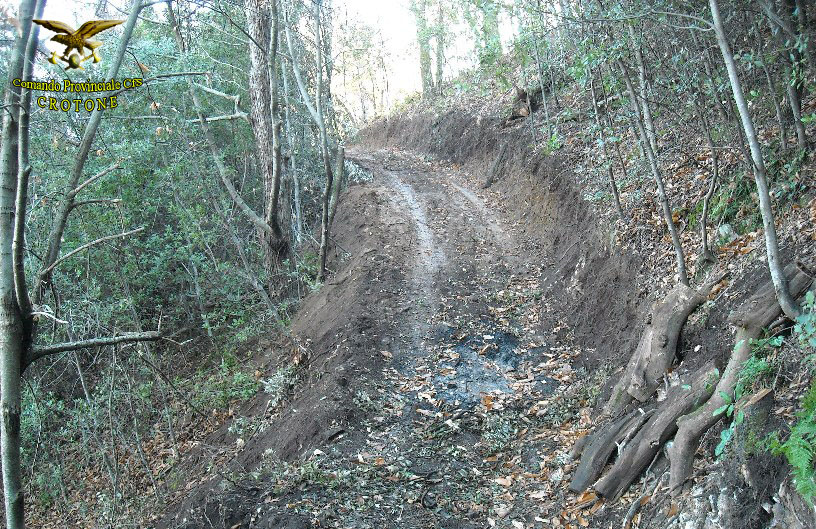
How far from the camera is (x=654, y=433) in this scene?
16.7 feet

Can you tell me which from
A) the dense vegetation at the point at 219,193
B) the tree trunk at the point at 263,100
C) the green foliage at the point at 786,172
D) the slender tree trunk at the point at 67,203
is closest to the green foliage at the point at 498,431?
the dense vegetation at the point at 219,193

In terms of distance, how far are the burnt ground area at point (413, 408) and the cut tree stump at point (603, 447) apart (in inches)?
13.1

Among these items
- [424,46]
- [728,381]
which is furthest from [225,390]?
[424,46]

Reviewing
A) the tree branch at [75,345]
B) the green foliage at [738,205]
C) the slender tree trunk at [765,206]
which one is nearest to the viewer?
the tree branch at [75,345]

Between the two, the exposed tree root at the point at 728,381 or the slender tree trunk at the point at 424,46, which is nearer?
the exposed tree root at the point at 728,381

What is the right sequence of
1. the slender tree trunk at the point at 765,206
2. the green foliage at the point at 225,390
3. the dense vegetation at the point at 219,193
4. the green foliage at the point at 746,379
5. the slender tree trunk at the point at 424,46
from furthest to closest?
the slender tree trunk at the point at 424,46
the green foliage at the point at 225,390
the slender tree trunk at the point at 765,206
the green foliage at the point at 746,379
the dense vegetation at the point at 219,193

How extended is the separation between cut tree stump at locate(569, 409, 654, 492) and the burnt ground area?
0.33 meters

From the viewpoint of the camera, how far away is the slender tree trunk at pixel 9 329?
331 centimetres

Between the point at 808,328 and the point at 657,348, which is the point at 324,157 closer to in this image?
the point at 657,348

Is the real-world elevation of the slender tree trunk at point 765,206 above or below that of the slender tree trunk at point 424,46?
below

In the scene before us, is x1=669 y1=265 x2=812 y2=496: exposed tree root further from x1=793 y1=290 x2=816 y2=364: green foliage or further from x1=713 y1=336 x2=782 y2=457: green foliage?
x1=793 y1=290 x2=816 y2=364: green foliage

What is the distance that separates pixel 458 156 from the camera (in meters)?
→ 20.2

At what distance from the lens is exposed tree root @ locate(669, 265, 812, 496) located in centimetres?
453

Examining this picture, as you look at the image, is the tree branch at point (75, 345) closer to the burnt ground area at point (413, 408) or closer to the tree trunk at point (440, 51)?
the burnt ground area at point (413, 408)
